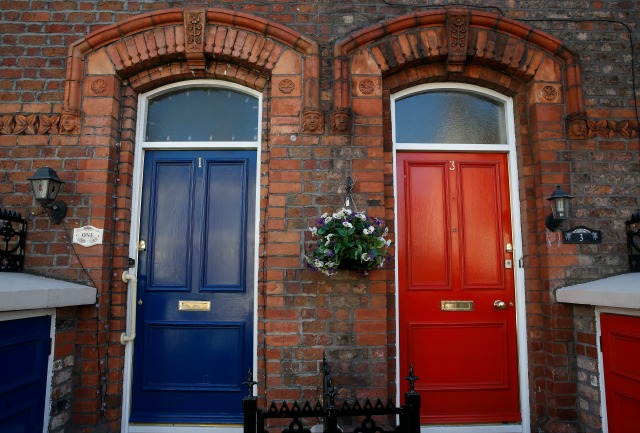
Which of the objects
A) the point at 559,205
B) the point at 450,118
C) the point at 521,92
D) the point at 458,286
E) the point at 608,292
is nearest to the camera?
the point at 608,292

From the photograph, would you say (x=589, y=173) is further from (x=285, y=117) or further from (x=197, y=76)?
(x=197, y=76)

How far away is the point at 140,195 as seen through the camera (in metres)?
3.75

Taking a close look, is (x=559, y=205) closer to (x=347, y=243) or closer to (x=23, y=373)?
(x=347, y=243)

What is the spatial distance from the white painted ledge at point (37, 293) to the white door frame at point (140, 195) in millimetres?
413

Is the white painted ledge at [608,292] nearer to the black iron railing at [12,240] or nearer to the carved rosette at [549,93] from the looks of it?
the carved rosette at [549,93]

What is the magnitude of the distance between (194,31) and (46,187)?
1747mm

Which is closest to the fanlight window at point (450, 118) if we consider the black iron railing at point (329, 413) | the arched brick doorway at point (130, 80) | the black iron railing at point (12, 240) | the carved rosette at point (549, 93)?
the carved rosette at point (549, 93)

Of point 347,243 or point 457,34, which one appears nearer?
point 347,243

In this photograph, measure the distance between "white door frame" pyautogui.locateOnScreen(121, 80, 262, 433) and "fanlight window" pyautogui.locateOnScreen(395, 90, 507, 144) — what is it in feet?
4.50

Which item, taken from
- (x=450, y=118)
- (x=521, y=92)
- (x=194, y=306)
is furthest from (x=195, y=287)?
(x=521, y=92)

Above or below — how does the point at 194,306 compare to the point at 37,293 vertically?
below

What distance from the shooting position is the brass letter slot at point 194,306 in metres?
3.63

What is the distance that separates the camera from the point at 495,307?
3.69m

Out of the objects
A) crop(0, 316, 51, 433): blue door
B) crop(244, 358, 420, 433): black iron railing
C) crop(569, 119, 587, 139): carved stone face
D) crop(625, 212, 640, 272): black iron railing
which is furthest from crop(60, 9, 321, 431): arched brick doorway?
crop(625, 212, 640, 272): black iron railing
